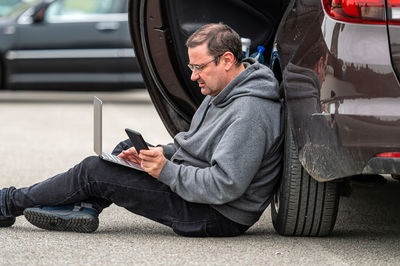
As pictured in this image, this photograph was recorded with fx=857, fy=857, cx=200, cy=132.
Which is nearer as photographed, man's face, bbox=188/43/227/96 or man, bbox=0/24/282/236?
man, bbox=0/24/282/236

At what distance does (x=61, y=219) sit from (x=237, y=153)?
2.85 feet

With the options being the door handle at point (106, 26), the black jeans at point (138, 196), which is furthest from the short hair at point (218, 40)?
the door handle at point (106, 26)

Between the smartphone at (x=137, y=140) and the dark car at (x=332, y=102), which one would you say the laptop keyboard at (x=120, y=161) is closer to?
the smartphone at (x=137, y=140)

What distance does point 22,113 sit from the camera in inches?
422

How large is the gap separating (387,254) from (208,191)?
778mm

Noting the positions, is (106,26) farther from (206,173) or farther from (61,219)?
(206,173)

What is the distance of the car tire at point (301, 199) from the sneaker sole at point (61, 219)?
32.9 inches

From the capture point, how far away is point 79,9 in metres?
11.8

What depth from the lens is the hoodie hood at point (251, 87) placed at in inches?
142

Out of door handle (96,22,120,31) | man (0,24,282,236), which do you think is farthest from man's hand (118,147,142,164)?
door handle (96,22,120,31)

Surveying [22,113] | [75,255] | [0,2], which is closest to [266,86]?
[75,255]

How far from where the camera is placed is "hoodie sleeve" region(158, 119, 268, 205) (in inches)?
137

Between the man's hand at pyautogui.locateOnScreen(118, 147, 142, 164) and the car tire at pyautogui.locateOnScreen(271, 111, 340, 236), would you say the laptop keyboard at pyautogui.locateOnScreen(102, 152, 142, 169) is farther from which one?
the car tire at pyautogui.locateOnScreen(271, 111, 340, 236)

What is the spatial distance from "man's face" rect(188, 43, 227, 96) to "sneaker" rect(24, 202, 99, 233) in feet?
2.45
